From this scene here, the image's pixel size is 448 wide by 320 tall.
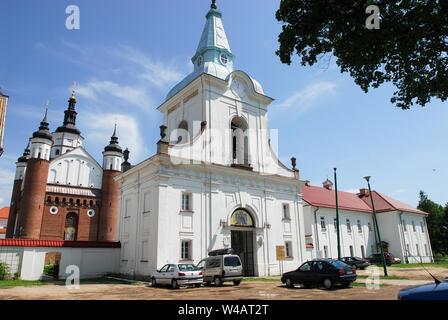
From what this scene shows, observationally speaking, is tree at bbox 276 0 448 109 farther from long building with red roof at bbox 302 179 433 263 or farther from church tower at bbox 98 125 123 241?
church tower at bbox 98 125 123 241

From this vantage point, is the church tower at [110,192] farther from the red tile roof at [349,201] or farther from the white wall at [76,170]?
the red tile roof at [349,201]

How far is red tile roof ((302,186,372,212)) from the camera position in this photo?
131 feet

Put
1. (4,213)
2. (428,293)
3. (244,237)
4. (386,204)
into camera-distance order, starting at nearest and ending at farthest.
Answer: (428,293)
(244,237)
(386,204)
(4,213)

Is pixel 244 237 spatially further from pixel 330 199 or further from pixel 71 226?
pixel 71 226

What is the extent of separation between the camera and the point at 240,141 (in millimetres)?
26828

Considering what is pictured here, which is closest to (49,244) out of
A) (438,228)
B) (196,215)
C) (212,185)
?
(196,215)

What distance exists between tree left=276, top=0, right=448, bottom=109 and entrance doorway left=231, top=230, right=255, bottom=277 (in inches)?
603

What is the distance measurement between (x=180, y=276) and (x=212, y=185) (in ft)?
26.8

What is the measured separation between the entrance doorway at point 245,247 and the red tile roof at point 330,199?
1586cm

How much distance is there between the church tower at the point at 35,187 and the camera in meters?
39.8

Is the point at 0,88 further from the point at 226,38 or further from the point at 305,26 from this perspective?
the point at 305,26

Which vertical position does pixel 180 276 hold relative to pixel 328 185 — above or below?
below

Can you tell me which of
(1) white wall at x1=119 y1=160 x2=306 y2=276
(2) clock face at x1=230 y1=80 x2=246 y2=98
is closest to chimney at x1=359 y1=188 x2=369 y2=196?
(1) white wall at x1=119 y1=160 x2=306 y2=276

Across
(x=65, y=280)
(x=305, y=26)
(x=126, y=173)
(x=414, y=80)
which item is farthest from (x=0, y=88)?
(x=414, y=80)
